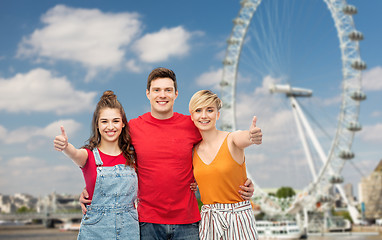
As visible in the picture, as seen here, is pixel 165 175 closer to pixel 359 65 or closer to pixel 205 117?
pixel 205 117

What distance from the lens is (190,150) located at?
274 centimetres

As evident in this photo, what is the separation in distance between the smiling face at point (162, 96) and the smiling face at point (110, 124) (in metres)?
0.22

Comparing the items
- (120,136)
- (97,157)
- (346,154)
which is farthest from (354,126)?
(97,157)

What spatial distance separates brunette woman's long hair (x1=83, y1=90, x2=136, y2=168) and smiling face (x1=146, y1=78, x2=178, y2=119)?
194mm

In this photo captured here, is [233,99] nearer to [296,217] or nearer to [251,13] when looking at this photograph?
[251,13]

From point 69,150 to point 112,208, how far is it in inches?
15.9

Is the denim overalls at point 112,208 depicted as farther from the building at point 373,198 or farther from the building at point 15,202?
the building at point 15,202

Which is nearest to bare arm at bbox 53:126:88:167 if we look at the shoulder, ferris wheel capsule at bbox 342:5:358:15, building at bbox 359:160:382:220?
the shoulder

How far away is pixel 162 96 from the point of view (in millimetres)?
2746

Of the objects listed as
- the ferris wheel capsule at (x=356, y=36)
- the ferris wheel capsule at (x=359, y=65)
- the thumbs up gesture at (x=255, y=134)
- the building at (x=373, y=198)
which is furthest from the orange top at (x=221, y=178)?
the building at (x=373, y=198)

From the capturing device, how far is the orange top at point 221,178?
8.66ft

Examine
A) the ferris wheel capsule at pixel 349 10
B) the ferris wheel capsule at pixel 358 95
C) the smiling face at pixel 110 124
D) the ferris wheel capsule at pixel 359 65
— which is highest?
the ferris wheel capsule at pixel 349 10

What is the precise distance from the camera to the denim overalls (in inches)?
102

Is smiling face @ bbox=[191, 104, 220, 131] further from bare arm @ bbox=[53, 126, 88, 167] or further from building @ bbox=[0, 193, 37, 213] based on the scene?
building @ bbox=[0, 193, 37, 213]
